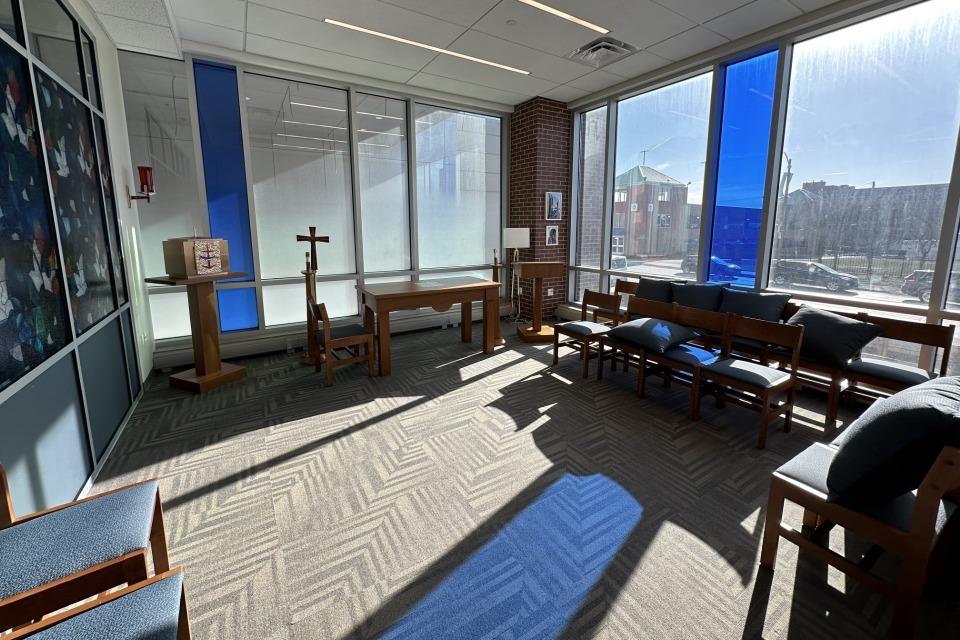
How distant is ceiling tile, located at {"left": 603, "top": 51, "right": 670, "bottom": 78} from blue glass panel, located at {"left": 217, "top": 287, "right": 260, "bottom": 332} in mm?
4755

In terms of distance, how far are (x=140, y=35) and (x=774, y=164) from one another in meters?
5.73

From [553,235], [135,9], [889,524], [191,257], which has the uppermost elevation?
[135,9]

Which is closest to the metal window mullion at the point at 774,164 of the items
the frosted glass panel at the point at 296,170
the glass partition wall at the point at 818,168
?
the glass partition wall at the point at 818,168

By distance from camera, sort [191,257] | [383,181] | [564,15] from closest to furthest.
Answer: [564,15], [191,257], [383,181]

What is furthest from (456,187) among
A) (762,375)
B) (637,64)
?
(762,375)

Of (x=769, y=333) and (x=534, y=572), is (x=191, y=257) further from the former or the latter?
(x=769, y=333)

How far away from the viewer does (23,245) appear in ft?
6.56

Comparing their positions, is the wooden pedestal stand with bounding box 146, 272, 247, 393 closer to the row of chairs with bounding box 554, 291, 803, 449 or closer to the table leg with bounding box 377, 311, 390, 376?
the table leg with bounding box 377, 311, 390, 376

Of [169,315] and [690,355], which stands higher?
[169,315]

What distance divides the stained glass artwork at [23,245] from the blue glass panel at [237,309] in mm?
2622

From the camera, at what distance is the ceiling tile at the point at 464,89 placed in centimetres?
521

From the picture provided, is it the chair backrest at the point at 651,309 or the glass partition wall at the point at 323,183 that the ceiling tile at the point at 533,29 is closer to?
the glass partition wall at the point at 323,183

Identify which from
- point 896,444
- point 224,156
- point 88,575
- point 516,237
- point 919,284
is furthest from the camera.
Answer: point 516,237

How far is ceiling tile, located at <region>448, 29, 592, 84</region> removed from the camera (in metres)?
4.11
